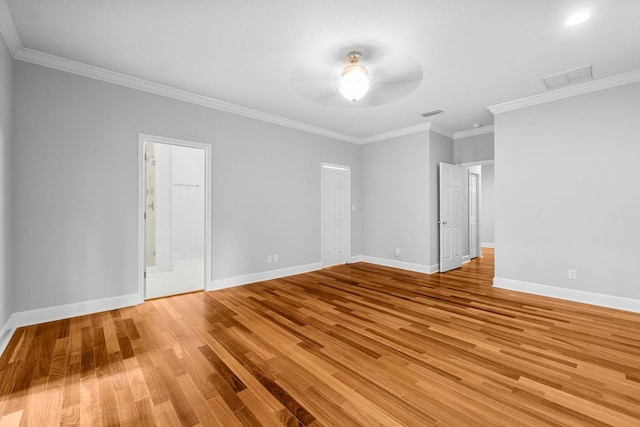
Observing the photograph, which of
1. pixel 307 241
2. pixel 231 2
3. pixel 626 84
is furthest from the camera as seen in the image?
pixel 307 241

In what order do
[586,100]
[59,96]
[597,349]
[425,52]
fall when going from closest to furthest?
[597,349], [425,52], [59,96], [586,100]

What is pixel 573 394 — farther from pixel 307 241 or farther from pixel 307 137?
pixel 307 137

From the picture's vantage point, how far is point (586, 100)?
3715mm

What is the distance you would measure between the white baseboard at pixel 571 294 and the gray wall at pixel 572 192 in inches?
2.6

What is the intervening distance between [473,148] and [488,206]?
4.17 m

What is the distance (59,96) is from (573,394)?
5442 millimetres

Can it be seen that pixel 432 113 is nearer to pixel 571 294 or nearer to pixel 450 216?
pixel 450 216

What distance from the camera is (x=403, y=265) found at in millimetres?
5805

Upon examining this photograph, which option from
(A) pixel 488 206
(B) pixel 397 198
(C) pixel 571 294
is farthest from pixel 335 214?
(A) pixel 488 206

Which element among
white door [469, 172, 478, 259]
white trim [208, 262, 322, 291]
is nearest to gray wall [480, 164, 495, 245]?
white door [469, 172, 478, 259]

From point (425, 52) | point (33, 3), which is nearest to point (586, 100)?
point (425, 52)

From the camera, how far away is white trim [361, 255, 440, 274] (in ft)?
17.9

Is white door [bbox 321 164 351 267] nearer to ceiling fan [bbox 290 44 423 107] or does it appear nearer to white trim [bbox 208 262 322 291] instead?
white trim [bbox 208 262 322 291]

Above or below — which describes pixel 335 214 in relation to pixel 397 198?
below
